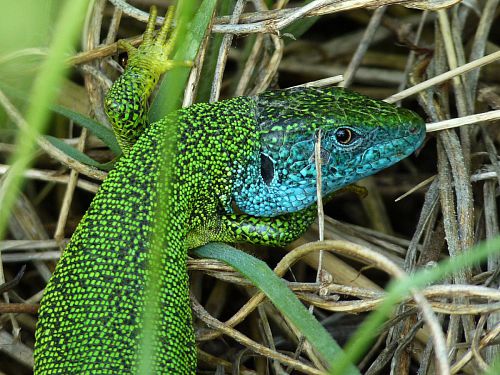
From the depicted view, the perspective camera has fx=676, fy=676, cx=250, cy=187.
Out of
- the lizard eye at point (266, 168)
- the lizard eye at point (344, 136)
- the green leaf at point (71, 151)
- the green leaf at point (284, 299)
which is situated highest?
the lizard eye at point (344, 136)

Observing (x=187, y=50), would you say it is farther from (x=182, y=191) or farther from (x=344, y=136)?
(x=344, y=136)

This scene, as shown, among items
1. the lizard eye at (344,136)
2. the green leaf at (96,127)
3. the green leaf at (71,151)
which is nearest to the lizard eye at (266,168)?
the lizard eye at (344,136)

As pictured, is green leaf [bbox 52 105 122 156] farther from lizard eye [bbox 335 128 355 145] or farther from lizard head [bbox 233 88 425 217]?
lizard eye [bbox 335 128 355 145]

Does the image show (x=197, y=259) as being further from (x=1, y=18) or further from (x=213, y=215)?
(x=1, y=18)

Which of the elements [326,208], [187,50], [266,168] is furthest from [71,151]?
[326,208]

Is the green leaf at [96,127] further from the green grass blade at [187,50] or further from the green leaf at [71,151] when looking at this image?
the green grass blade at [187,50]

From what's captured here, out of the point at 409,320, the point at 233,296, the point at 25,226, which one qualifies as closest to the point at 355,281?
the point at 409,320
